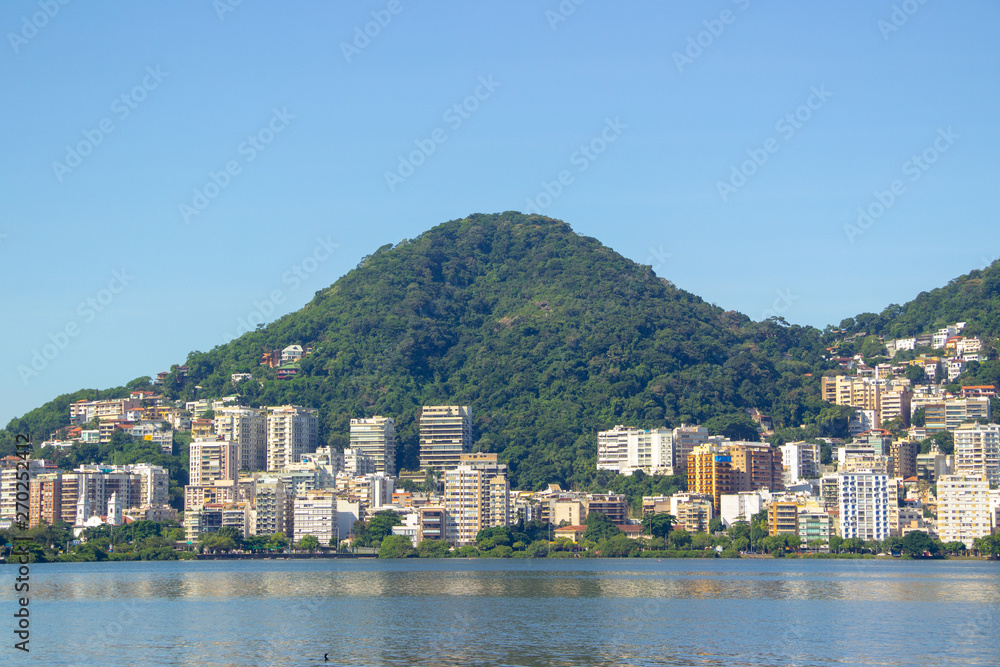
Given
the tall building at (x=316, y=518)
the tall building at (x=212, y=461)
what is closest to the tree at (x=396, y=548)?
the tall building at (x=316, y=518)

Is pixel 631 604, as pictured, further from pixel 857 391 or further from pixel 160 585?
pixel 857 391

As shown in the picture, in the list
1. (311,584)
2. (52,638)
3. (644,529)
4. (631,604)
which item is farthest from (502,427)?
(52,638)

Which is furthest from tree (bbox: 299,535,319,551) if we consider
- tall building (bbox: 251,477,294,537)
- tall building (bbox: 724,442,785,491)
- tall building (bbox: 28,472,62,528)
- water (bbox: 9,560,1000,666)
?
tall building (bbox: 724,442,785,491)

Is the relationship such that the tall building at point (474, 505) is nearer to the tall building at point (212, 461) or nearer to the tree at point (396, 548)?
the tree at point (396, 548)

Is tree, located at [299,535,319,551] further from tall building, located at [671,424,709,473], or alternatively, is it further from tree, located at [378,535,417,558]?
tall building, located at [671,424,709,473]

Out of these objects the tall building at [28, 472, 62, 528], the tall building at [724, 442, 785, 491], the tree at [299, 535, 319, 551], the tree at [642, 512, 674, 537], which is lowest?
the tree at [299, 535, 319, 551]

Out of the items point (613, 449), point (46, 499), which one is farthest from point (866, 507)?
point (46, 499)

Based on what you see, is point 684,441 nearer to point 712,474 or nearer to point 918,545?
point 712,474
